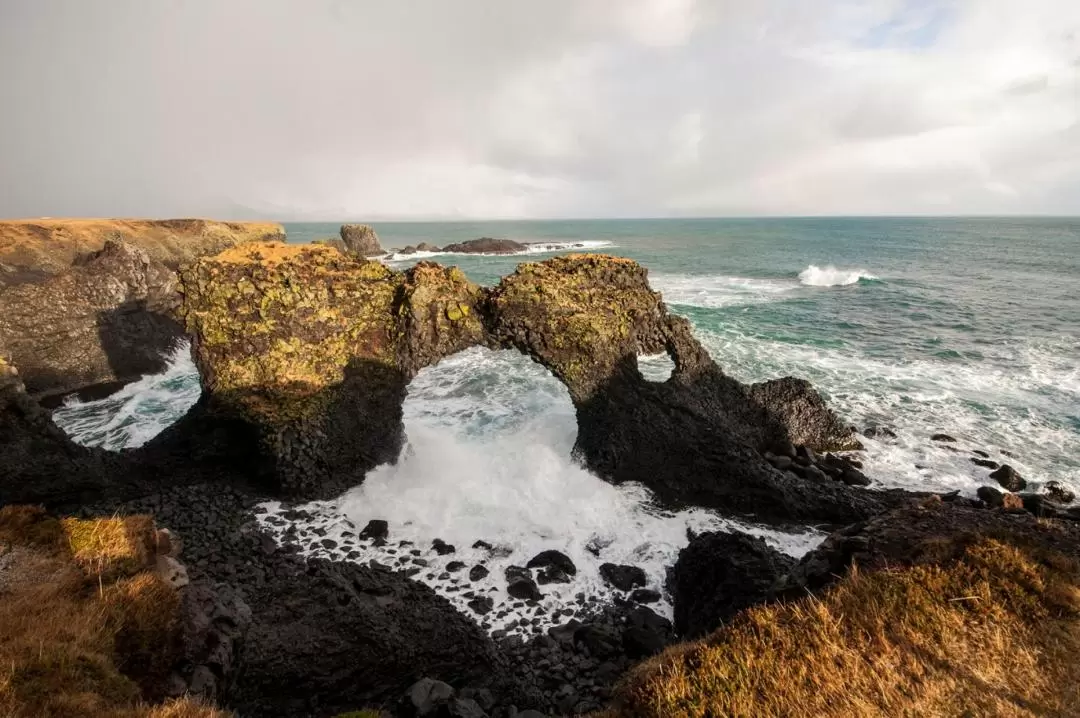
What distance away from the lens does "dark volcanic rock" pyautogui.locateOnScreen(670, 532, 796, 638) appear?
11859 mm

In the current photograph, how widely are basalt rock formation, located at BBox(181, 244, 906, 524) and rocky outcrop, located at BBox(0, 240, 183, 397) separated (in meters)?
17.9

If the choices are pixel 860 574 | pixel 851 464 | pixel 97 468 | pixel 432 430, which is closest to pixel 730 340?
pixel 851 464

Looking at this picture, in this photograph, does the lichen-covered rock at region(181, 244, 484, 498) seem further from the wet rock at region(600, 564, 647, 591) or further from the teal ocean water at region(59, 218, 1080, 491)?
the wet rock at region(600, 564, 647, 591)

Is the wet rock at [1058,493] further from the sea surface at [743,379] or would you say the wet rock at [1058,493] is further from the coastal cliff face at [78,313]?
the coastal cliff face at [78,313]

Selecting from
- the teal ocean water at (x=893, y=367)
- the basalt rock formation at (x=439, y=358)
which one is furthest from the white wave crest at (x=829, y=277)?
the basalt rock formation at (x=439, y=358)

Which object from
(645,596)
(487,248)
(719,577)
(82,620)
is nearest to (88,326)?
(82,620)

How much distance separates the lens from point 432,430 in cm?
2244

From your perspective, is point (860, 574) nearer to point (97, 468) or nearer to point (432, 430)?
point (432, 430)

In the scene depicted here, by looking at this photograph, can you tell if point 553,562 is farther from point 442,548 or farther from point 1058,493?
point 1058,493

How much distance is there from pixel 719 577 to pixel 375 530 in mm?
10744

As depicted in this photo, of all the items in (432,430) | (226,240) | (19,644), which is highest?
(226,240)

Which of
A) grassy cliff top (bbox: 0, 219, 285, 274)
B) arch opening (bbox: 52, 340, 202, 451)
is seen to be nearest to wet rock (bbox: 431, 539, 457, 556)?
arch opening (bbox: 52, 340, 202, 451)

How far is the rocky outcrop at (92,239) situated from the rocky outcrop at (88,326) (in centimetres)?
429

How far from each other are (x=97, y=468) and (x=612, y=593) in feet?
57.4
